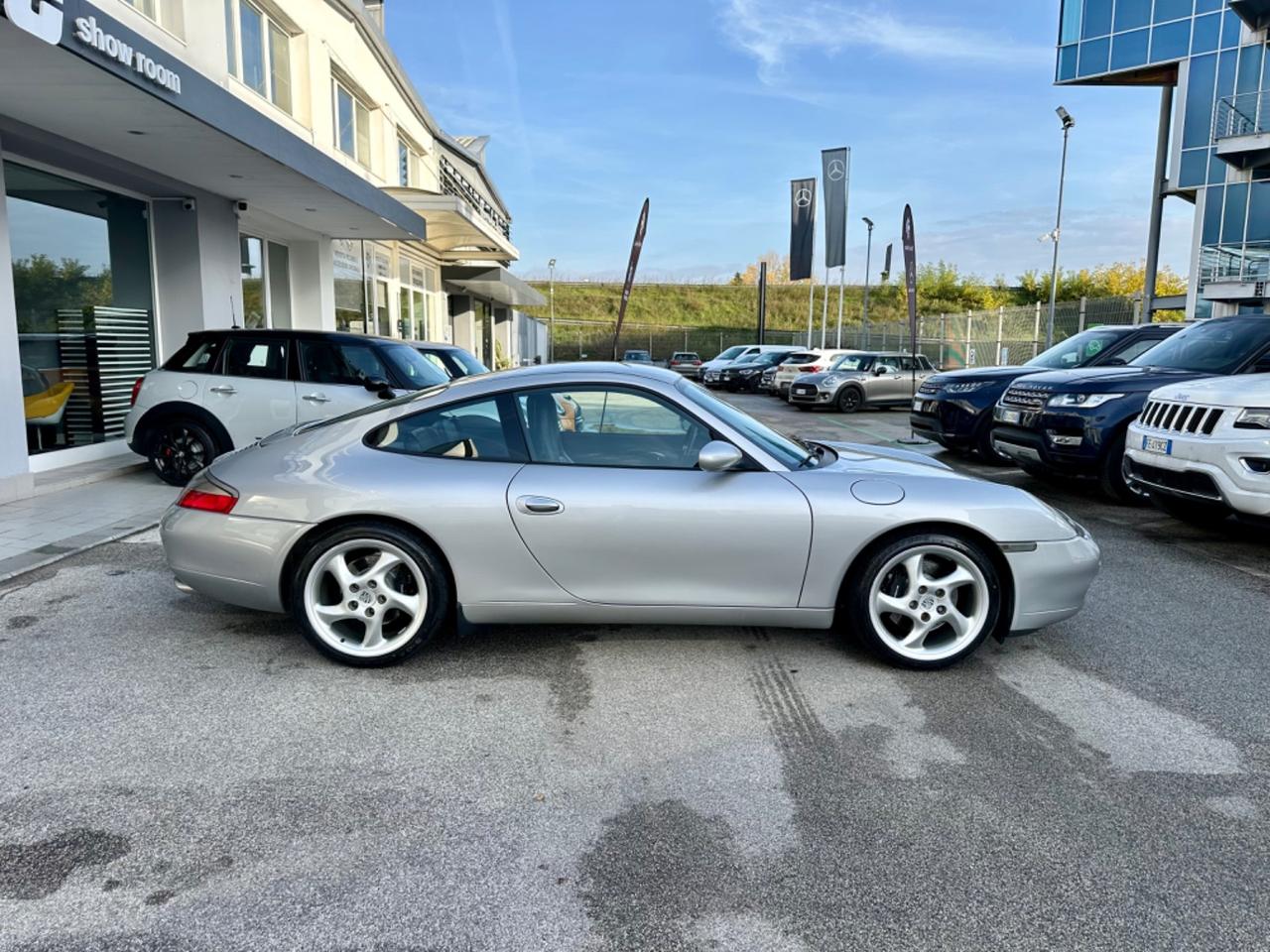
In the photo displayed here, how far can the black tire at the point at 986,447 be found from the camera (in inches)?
424

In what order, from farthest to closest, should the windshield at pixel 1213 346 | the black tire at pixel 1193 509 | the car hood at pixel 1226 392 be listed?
1. the windshield at pixel 1213 346
2. the black tire at pixel 1193 509
3. the car hood at pixel 1226 392

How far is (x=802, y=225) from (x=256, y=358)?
27.9 meters

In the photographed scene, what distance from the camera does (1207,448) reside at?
5.98 meters

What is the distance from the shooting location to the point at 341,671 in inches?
155

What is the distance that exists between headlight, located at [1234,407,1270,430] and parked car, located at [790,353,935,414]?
14.8 metres

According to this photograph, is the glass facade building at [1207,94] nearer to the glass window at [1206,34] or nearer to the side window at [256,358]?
the glass window at [1206,34]

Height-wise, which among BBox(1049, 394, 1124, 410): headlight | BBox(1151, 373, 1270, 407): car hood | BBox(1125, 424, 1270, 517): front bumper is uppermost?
BBox(1151, 373, 1270, 407): car hood

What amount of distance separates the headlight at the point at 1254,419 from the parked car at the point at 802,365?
15756 millimetres

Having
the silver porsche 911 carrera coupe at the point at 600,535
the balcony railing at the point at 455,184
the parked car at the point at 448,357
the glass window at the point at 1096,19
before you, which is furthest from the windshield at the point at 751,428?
the glass window at the point at 1096,19

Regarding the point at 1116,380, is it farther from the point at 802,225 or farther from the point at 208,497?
the point at 802,225

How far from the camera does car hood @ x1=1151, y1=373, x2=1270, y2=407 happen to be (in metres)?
5.81

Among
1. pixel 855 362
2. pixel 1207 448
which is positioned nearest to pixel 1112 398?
pixel 1207 448

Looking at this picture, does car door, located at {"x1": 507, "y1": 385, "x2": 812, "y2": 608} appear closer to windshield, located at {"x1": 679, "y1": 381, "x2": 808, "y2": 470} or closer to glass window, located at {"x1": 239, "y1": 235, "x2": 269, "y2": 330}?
windshield, located at {"x1": 679, "y1": 381, "x2": 808, "y2": 470}

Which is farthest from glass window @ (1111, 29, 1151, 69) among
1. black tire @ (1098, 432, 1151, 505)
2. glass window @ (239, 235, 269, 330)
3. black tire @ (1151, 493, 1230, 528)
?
glass window @ (239, 235, 269, 330)
